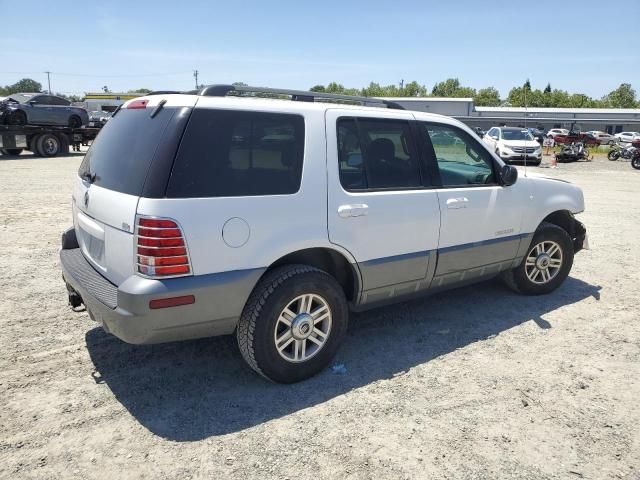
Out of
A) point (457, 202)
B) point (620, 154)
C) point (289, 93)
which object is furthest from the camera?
point (620, 154)

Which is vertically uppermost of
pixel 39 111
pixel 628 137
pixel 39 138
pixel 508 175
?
pixel 39 111

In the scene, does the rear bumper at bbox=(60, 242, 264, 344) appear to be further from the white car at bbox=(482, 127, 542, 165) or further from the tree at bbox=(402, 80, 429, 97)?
the tree at bbox=(402, 80, 429, 97)

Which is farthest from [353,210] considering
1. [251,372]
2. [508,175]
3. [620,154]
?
[620,154]

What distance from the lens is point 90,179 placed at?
3.36m

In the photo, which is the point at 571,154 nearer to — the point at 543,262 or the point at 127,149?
the point at 543,262

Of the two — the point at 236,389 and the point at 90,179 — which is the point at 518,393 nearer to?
the point at 236,389

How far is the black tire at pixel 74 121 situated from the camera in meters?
21.9

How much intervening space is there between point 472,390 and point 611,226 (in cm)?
726

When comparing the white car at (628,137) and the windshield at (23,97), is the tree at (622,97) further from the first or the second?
the windshield at (23,97)

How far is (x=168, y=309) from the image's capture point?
2.75m

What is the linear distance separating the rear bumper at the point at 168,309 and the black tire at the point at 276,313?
10 cm

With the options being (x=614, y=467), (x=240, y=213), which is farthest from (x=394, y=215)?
(x=614, y=467)

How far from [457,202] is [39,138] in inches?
858

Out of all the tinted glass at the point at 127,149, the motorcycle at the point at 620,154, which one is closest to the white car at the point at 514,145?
the motorcycle at the point at 620,154
